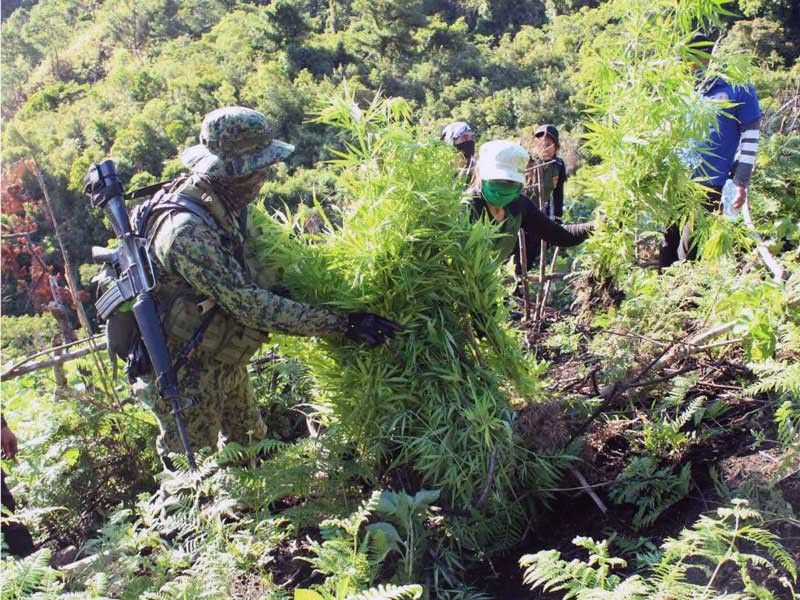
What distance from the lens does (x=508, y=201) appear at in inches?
126

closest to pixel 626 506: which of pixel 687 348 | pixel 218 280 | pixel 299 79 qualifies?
pixel 687 348

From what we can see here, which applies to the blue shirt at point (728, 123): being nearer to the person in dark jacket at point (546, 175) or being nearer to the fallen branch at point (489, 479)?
the person in dark jacket at point (546, 175)

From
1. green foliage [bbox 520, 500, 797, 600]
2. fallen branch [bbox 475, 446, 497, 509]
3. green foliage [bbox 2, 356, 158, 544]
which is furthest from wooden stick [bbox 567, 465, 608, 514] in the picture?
green foliage [bbox 2, 356, 158, 544]

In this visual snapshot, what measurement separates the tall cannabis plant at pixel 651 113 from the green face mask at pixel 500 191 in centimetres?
35

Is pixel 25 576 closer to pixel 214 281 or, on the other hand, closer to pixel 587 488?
pixel 214 281

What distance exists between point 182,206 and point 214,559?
1326 millimetres

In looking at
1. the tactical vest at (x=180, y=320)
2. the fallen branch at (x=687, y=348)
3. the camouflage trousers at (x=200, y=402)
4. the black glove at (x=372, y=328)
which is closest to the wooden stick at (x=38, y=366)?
the tactical vest at (x=180, y=320)

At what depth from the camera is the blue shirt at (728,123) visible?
377 centimetres

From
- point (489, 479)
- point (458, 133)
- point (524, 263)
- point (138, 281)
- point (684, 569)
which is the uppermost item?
point (458, 133)

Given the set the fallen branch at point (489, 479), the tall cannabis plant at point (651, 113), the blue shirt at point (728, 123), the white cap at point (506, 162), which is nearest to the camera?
the fallen branch at point (489, 479)

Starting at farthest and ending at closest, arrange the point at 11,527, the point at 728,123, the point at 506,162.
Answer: the point at 728,123, the point at 11,527, the point at 506,162

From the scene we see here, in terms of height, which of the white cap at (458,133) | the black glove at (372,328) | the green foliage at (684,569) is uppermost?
the white cap at (458,133)

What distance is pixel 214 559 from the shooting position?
7.51ft

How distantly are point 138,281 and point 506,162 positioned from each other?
1.61 m
